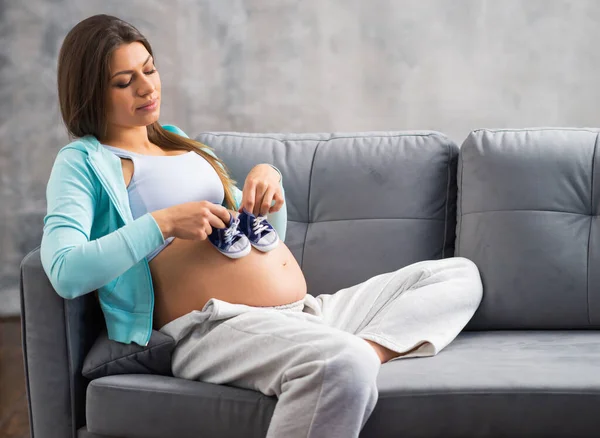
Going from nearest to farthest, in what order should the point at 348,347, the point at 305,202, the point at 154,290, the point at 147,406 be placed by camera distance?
1. the point at 348,347
2. the point at 147,406
3. the point at 154,290
4. the point at 305,202

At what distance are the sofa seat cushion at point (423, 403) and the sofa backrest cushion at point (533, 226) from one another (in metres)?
0.32

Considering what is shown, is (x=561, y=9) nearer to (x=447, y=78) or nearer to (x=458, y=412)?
(x=447, y=78)

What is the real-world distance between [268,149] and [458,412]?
942 millimetres

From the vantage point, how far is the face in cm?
158

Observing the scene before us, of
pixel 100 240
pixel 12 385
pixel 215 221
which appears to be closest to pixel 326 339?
pixel 215 221

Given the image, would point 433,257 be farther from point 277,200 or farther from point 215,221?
point 215,221

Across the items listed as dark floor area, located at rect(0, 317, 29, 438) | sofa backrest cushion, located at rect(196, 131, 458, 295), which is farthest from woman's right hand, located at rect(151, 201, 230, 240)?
dark floor area, located at rect(0, 317, 29, 438)

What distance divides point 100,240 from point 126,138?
33 centimetres

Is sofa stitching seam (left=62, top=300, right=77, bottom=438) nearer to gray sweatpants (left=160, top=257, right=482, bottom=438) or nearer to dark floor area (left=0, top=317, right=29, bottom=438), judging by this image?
gray sweatpants (left=160, top=257, right=482, bottom=438)

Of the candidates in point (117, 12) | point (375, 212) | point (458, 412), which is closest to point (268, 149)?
point (375, 212)

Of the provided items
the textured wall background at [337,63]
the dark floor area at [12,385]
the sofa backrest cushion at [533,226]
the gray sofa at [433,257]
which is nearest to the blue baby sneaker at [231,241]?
the gray sofa at [433,257]

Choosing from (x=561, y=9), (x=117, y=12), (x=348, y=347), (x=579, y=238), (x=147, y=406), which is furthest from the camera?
(x=117, y=12)

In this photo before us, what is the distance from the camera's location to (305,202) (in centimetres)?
200

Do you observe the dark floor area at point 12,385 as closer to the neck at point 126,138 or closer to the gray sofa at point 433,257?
the gray sofa at point 433,257
